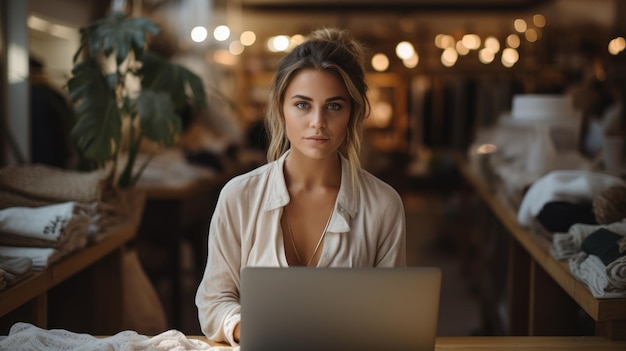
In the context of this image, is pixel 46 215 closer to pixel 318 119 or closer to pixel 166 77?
pixel 166 77

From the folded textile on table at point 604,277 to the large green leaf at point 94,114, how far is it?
2000 mm

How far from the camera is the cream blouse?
205cm

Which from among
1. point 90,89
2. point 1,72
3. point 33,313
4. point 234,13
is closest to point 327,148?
point 33,313

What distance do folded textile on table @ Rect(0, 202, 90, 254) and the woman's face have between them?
1.09 metres

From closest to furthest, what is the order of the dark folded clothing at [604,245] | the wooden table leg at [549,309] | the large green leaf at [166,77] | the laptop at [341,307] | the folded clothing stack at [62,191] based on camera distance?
the laptop at [341,307]
the dark folded clothing at [604,245]
the folded clothing stack at [62,191]
the wooden table leg at [549,309]
the large green leaf at [166,77]

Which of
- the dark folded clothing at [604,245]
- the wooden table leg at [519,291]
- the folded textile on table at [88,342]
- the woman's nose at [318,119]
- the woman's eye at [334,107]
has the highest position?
the woman's eye at [334,107]

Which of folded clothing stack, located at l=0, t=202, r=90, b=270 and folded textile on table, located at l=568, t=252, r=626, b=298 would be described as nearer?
folded textile on table, located at l=568, t=252, r=626, b=298

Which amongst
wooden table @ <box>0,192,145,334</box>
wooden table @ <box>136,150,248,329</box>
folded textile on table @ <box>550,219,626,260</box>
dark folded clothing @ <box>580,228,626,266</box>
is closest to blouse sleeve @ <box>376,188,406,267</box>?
dark folded clothing @ <box>580,228,626,266</box>

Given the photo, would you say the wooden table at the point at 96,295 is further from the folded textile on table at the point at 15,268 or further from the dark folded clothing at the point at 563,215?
the dark folded clothing at the point at 563,215

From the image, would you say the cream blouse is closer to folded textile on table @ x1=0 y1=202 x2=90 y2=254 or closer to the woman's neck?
the woman's neck

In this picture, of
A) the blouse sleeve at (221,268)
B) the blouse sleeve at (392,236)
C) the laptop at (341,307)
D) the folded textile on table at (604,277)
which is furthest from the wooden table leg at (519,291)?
the laptop at (341,307)

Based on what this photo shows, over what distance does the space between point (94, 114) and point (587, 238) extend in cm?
206

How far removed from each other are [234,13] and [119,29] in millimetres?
8349

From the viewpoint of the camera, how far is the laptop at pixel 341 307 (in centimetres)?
151
